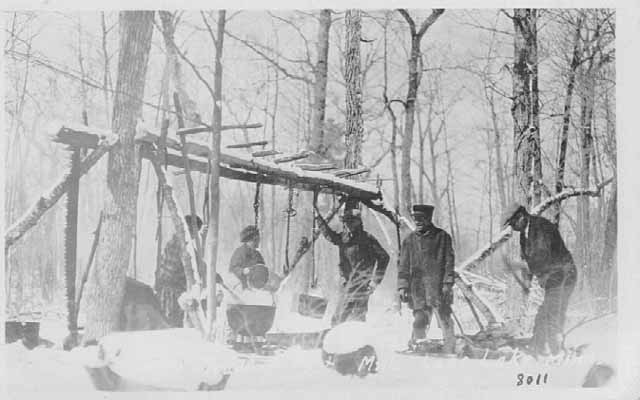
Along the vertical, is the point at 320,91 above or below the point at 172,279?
above

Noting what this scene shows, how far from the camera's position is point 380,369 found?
692 cm

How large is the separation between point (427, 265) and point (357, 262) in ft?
2.02

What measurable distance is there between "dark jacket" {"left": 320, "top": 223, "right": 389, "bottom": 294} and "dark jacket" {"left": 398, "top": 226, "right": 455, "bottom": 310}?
21 cm

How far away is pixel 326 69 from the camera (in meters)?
7.22

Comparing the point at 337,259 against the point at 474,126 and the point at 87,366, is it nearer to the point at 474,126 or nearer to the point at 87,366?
the point at 474,126

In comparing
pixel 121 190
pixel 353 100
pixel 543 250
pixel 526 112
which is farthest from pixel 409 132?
pixel 121 190

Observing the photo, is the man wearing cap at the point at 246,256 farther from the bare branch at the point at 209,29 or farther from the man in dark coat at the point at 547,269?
the man in dark coat at the point at 547,269

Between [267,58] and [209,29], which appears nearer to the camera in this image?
[209,29]

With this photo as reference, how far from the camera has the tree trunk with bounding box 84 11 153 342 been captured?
6570 millimetres

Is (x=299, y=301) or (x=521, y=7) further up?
(x=521, y=7)

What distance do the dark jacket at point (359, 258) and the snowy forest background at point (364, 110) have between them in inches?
3.5

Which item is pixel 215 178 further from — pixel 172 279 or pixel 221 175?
pixel 172 279

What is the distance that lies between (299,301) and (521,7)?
10.5ft

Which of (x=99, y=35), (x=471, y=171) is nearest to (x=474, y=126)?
(x=471, y=171)
